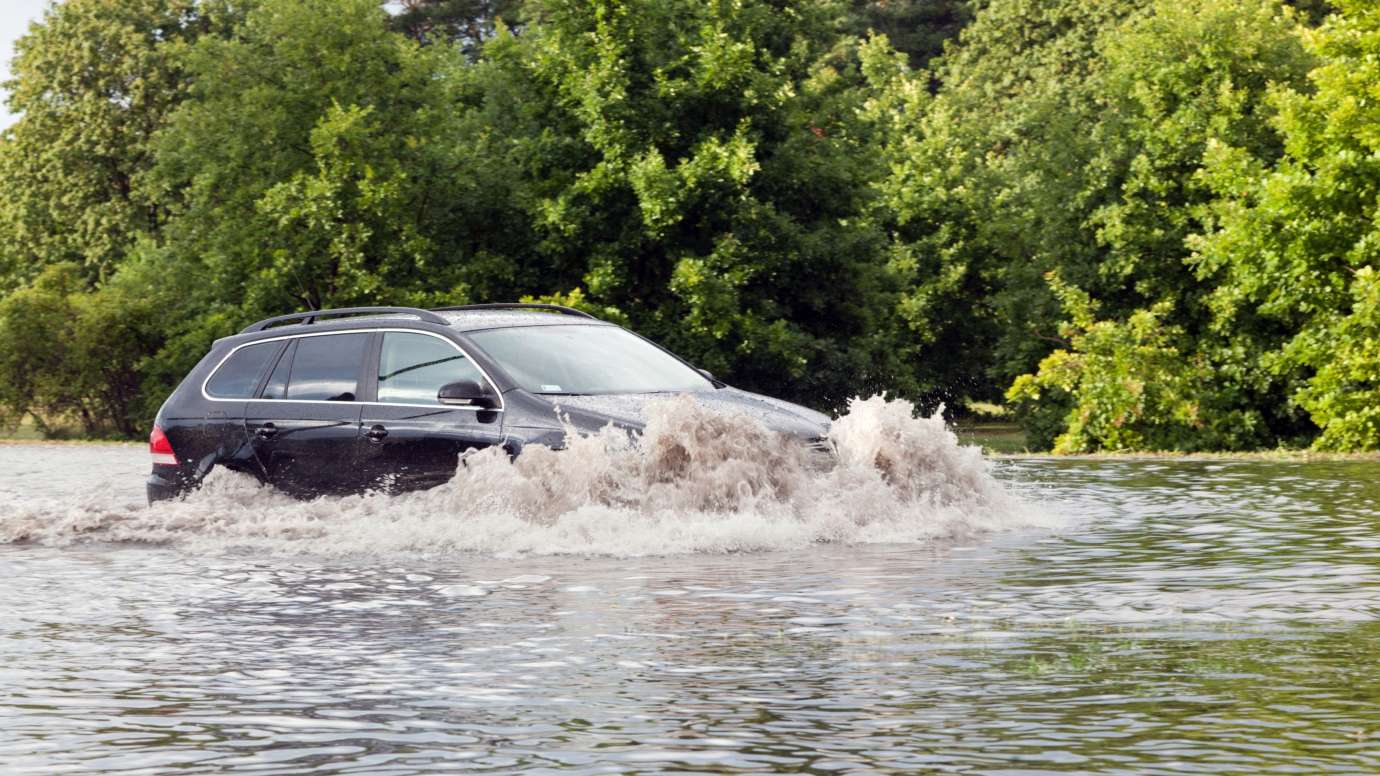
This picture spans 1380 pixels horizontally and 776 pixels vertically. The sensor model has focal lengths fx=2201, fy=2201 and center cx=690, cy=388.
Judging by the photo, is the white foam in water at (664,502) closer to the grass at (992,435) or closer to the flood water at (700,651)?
the flood water at (700,651)

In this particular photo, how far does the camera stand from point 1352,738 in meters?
6.82

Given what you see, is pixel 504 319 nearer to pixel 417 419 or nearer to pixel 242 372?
pixel 417 419

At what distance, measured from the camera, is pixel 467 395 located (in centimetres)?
1429

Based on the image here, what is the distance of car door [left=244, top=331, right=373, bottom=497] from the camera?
585 inches

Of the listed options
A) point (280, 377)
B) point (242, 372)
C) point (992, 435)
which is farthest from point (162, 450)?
point (992, 435)

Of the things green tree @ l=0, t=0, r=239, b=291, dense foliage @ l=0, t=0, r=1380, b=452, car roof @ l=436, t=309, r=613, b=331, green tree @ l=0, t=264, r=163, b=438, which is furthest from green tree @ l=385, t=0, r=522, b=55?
car roof @ l=436, t=309, r=613, b=331

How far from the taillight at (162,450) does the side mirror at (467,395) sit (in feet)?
8.29

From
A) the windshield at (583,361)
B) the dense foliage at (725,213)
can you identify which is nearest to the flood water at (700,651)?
the windshield at (583,361)

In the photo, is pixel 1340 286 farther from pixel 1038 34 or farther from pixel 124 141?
pixel 124 141

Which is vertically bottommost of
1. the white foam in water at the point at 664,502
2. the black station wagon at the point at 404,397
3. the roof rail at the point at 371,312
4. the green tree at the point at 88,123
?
the white foam in water at the point at 664,502

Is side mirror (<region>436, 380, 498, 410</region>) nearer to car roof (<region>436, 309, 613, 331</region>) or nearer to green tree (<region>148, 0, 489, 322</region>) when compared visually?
car roof (<region>436, 309, 613, 331</region>)

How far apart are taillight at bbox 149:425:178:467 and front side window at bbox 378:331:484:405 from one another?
1.87 meters

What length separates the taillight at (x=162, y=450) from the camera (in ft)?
51.7

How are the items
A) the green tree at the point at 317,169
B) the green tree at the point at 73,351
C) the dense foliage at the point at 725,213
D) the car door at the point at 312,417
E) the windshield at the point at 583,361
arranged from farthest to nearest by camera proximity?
the green tree at the point at 73,351 < the green tree at the point at 317,169 < the dense foliage at the point at 725,213 < the car door at the point at 312,417 < the windshield at the point at 583,361
